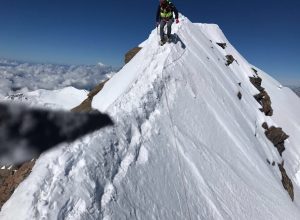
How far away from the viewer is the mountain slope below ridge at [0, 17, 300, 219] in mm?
8164

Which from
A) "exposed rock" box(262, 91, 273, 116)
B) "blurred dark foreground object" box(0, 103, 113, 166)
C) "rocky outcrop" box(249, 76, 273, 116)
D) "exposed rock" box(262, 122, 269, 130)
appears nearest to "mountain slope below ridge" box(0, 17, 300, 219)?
"blurred dark foreground object" box(0, 103, 113, 166)

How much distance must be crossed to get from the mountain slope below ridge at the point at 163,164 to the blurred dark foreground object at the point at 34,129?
495mm

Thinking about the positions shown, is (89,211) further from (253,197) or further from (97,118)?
(253,197)

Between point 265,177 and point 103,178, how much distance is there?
508 inches

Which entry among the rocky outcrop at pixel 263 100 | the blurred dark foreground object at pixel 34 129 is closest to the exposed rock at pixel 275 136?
the rocky outcrop at pixel 263 100

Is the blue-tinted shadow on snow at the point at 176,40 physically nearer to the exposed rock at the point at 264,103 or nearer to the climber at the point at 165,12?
the climber at the point at 165,12

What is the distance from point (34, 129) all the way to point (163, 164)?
477 centimetres

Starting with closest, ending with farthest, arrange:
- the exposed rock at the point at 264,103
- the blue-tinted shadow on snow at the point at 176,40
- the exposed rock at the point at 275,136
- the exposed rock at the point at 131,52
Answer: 1. the blue-tinted shadow on snow at the point at 176,40
2. the exposed rock at the point at 131,52
3. the exposed rock at the point at 275,136
4. the exposed rock at the point at 264,103

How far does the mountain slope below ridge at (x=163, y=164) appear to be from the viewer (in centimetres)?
816

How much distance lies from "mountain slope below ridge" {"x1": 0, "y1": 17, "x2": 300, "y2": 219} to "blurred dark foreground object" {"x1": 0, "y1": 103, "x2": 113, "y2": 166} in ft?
1.62

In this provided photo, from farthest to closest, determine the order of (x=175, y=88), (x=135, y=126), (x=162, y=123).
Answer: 1. (x=175, y=88)
2. (x=162, y=123)
3. (x=135, y=126)

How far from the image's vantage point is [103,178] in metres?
9.09

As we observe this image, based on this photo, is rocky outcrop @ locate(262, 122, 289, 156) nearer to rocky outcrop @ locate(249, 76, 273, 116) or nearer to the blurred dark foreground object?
rocky outcrop @ locate(249, 76, 273, 116)

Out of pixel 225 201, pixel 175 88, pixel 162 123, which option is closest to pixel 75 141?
pixel 162 123
